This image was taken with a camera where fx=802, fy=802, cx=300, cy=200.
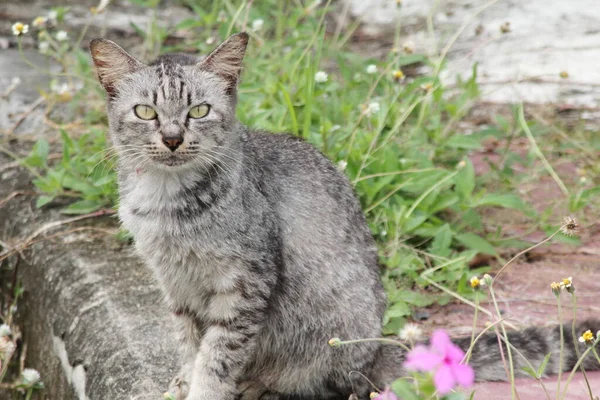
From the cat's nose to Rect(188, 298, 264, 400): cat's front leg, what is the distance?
621mm

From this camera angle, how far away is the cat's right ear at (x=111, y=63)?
3098 mm

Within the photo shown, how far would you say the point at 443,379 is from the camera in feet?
5.75

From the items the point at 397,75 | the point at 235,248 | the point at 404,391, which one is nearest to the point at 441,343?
the point at 404,391

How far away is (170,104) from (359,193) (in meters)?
1.50

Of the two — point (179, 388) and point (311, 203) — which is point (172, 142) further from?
point (179, 388)

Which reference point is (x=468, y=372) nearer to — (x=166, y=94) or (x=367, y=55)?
(x=166, y=94)

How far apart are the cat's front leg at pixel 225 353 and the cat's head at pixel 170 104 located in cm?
61

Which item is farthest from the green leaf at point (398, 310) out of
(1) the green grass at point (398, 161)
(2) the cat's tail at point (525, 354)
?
(2) the cat's tail at point (525, 354)

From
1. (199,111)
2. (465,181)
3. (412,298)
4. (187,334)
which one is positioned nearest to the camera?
(199,111)

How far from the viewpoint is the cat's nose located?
2957 mm

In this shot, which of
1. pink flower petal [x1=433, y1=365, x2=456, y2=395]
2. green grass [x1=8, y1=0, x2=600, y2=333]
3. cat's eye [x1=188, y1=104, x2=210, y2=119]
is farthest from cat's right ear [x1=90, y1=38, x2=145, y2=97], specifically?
pink flower petal [x1=433, y1=365, x2=456, y2=395]

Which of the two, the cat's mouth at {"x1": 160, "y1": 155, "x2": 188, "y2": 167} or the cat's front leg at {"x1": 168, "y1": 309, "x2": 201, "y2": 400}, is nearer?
the cat's mouth at {"x1": 160, "y1": 155, "x2": 188, "y2": 167}

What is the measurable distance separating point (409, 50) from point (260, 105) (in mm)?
938

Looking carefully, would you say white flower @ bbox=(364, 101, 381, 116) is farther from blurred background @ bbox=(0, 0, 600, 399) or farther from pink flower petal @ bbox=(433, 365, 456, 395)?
pink flower petal @ bbox=(433, 365, 456, 395)
